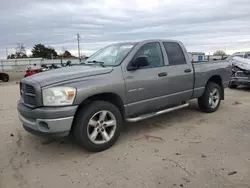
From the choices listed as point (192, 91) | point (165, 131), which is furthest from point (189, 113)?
point (165, 131)

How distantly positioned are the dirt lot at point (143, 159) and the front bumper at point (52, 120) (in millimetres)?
504

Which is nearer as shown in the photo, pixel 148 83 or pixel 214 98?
pixel 148 83

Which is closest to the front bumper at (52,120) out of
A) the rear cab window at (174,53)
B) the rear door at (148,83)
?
the rear door at (148,83)

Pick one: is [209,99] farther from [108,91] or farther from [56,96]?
[56,96]

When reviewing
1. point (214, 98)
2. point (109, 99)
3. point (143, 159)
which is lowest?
point (143, 159)

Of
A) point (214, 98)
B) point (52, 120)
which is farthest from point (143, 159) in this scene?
Answer: point (214, 98)

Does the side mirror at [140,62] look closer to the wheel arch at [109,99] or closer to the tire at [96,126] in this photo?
the wheel arch at [109,99]

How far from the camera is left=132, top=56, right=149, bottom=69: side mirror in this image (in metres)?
4.45

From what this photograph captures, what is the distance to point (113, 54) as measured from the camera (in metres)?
5.03

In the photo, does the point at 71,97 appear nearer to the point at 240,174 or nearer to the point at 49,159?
the point at 49,159

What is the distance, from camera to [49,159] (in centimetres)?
393

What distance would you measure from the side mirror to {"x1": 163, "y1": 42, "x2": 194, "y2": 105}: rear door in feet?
2.84

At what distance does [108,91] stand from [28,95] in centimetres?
129

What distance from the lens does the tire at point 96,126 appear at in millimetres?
3877
